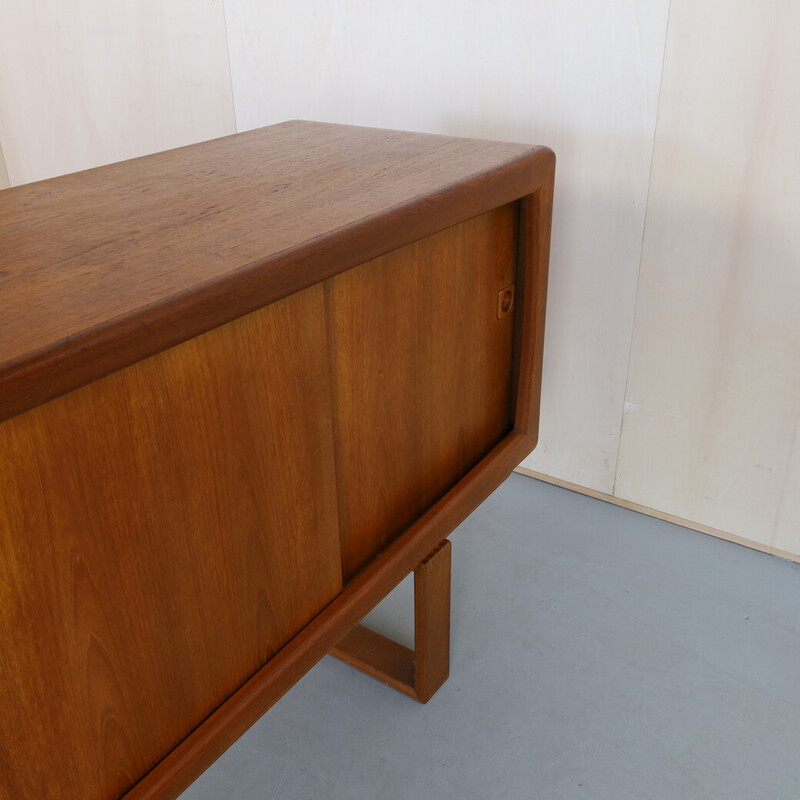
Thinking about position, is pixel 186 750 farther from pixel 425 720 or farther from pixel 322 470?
pixel 425 720

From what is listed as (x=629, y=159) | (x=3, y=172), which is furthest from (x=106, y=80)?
(x=629, y=159)

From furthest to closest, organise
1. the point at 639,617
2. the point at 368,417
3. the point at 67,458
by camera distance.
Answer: the point at 639,617, the point at 368,417, the point at 67,458

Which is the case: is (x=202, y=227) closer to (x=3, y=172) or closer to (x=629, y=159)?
(x=629, y=159)

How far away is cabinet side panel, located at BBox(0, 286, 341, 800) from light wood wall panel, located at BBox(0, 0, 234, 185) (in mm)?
1215

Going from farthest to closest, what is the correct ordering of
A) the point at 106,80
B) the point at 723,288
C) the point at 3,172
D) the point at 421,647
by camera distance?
1. the point at 3,172
2. the point at 106,80
3. the point at 723,288
4. the point at 421,647

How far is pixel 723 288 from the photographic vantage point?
53.2 inches

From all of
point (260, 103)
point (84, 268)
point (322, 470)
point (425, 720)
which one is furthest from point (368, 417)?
point (260, 103)

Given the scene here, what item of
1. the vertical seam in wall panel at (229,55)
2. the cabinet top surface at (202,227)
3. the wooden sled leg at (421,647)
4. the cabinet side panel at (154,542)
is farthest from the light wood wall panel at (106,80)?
the cabinet side panel at (154,542)

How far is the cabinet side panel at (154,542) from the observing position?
22.1 inches

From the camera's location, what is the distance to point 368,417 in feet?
2.84

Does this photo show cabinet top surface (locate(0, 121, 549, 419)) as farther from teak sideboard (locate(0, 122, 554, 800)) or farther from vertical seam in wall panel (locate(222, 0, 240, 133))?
vertical seam in wall panel (locate(222, 0, 240, 133))

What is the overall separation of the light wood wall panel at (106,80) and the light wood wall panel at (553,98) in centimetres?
10

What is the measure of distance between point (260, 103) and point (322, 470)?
1133 mm

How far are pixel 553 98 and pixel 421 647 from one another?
89cm
